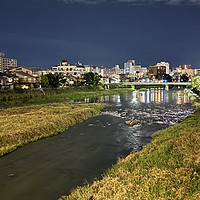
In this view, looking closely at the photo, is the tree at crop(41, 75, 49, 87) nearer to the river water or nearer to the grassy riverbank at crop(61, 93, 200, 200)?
the river water

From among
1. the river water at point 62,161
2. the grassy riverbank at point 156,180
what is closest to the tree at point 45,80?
the river water at point 62,161

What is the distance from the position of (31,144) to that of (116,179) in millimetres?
11372

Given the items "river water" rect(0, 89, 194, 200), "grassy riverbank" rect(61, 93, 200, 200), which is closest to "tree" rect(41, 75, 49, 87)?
"river water" rect(0, 89, 194, 200)

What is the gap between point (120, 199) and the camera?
755cm

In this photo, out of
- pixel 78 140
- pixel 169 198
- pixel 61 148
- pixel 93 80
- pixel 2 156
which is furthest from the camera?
pixel 93 80

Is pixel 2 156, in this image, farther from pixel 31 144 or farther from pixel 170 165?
pixel 170 165

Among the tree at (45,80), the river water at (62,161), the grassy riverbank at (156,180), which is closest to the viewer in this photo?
the grassy riverbank at (156,180)

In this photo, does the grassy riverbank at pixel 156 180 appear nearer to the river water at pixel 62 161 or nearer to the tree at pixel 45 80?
the river water at pixel 62 161

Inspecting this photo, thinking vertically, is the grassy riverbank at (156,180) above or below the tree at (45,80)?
below

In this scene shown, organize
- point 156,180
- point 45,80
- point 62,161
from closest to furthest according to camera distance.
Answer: point 156,180 < point 62,161 < point 45,80

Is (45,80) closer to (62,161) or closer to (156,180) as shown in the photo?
(62,161)

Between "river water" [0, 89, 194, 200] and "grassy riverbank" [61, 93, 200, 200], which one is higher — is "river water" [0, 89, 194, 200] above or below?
below

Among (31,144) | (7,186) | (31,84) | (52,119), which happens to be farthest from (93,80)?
(7,186)

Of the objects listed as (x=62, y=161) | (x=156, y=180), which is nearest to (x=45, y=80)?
(x=62, y=161)
